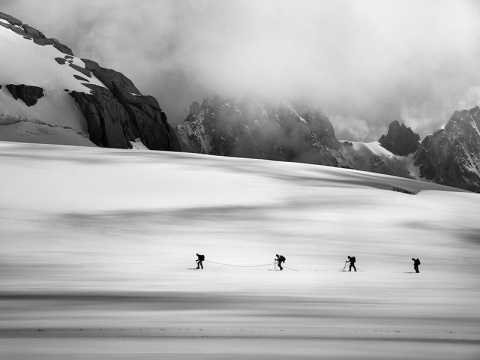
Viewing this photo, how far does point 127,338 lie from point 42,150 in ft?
243

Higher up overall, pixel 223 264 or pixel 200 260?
pixel 223 264

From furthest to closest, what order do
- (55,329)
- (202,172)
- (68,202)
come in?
1. (202,172)
2. (68,202)
3. (55,329)

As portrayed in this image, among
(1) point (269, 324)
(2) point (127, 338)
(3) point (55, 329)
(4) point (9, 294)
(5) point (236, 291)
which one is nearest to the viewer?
(2) point (127, 338)

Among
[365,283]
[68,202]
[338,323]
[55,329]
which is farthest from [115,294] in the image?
[68,202]

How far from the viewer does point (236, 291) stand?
2247 centimetres

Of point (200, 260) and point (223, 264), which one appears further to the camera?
point (223, 264)

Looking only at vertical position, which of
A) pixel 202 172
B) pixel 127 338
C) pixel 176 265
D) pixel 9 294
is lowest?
pixel 127 338

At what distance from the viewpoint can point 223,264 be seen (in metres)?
32.2

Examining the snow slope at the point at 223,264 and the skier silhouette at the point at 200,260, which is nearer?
the snow slope at the point at 223,264

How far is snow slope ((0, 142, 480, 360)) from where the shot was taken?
14.0 meters

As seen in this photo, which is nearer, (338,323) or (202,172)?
(338,323)

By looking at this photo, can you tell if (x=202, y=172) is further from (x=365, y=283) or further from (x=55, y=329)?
(x=55, y=329)

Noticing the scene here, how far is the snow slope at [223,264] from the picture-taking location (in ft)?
46.0

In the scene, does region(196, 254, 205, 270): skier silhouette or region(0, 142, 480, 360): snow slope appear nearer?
region(0, 142, 480, 360): snow slope
